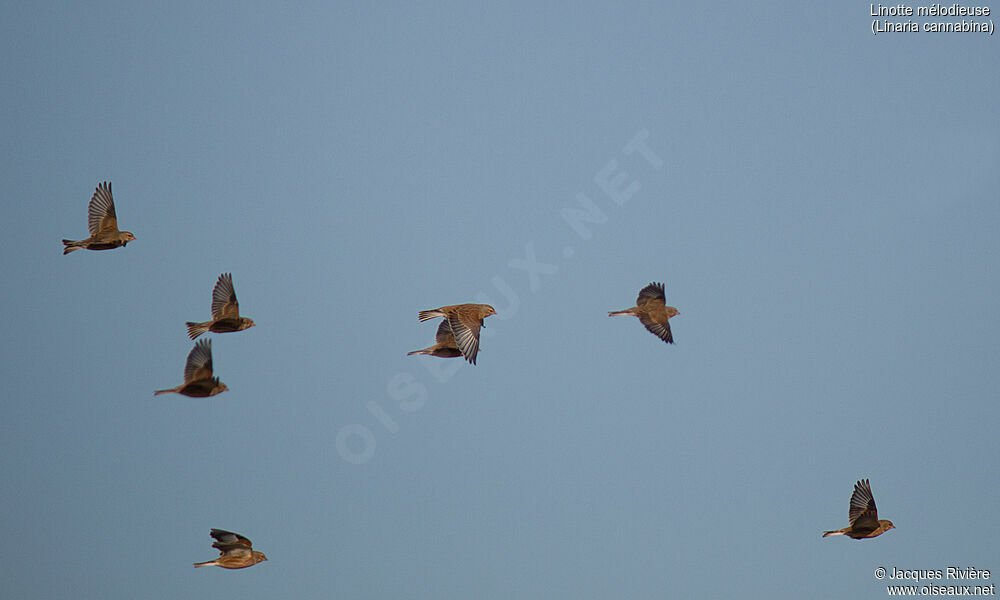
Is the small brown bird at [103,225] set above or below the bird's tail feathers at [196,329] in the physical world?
above

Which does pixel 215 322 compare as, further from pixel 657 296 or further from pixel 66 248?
pixel 657 296

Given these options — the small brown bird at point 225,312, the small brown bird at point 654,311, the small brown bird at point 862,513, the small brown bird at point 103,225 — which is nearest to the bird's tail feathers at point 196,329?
the small brown bird at point 225,312

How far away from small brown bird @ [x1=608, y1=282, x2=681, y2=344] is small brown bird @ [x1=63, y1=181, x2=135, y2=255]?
14.9 meters

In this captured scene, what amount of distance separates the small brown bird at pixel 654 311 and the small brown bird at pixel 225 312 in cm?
1167

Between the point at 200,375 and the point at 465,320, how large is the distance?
7.08 meters

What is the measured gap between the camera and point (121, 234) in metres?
33.8

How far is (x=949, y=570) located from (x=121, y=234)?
30357 mm

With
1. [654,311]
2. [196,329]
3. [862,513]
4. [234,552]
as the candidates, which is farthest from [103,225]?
[862,513]

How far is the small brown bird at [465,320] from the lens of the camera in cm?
3167

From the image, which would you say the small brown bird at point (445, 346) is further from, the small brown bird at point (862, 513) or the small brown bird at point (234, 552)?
the small brown bird at point (862, 513)

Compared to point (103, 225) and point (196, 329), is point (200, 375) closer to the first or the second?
point (196, 329)

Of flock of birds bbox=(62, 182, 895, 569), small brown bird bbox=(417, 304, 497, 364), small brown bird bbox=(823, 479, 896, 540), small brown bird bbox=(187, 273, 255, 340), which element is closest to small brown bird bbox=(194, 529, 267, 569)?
flock of birds bbox=(62, 182, 895, 569)

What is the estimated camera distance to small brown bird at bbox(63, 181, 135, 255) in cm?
3372

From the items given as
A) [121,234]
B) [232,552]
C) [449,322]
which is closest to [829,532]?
[449,322]
